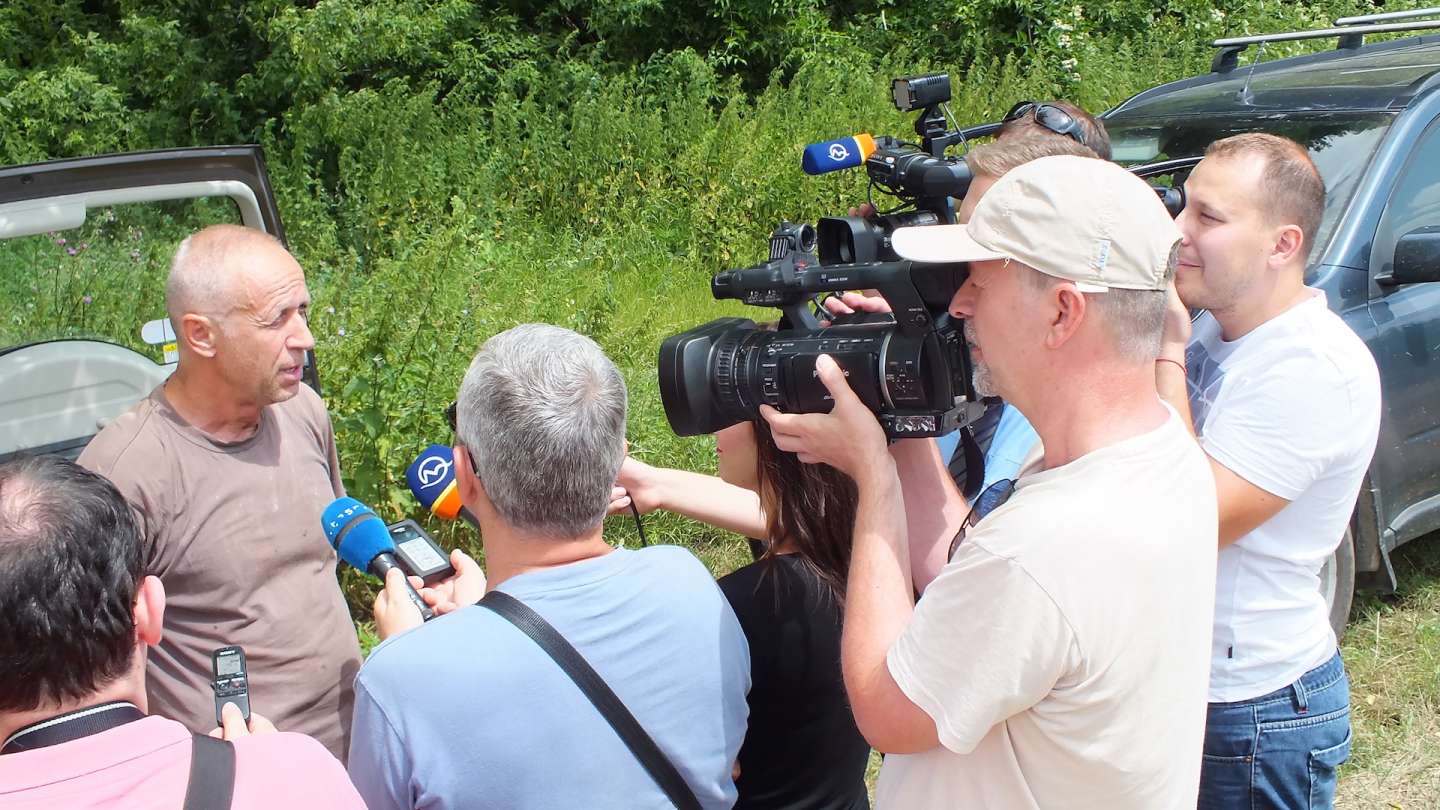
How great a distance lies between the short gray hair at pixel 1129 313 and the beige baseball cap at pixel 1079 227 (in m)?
0.01

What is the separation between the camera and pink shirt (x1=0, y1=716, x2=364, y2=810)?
4.38ft

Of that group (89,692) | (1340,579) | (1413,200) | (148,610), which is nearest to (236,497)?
(148,610)

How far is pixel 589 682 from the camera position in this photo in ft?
5.62

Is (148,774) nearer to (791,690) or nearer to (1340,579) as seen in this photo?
(791,690)

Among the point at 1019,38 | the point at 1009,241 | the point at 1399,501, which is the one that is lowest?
the point at 1399,501

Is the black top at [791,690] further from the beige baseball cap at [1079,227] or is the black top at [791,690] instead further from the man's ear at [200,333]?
the man's ear at [200,333]

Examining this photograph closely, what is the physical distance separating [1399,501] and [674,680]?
305 cm

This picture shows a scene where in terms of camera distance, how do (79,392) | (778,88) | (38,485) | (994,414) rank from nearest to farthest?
(38,485) → (994,414) → (79,392) → (778,88)

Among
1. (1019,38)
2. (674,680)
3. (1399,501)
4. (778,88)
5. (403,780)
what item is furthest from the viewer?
(1019,38)

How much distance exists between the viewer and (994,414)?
8.09 feet

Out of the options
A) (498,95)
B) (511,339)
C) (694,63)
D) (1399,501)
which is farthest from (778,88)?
(511,339)

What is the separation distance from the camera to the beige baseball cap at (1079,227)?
1.53 m

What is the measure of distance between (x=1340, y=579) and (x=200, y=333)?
10.7 ft

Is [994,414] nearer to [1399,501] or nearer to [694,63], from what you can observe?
[1399,501]
